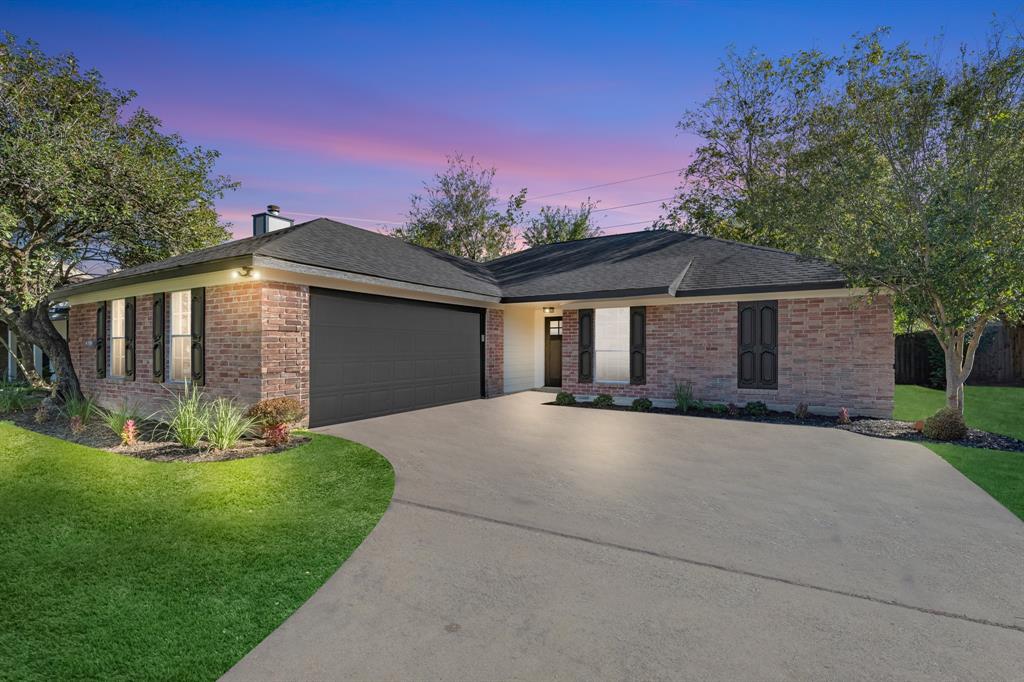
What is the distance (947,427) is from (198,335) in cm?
1291

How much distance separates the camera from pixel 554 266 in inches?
587

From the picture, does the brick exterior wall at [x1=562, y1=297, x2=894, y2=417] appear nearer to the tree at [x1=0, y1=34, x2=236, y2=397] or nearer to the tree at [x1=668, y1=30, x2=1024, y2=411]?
the tree at [x1=668, y1=30, x2=1024, y2=411]

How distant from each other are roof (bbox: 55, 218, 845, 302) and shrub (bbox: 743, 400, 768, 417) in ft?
8.07

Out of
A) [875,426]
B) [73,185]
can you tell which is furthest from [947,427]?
[73,185]

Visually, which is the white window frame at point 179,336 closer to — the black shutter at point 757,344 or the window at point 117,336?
the window at point 117,336

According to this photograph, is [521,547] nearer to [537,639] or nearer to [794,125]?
[537,639]

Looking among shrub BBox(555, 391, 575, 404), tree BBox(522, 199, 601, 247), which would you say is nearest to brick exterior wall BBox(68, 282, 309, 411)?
shrub BBox(555, 391, 575, 404)

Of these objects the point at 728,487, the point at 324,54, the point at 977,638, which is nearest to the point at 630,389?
the point at 728,487

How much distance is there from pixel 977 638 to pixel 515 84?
12778mm

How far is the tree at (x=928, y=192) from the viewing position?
7.02m

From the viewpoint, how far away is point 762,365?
10.6 m

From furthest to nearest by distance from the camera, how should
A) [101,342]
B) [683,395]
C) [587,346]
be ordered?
1. [587,346]
2. [101,342]
3. [683,395]

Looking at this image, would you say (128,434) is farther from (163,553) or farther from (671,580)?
(671,580)

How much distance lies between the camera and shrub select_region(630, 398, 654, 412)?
11.2 meters
